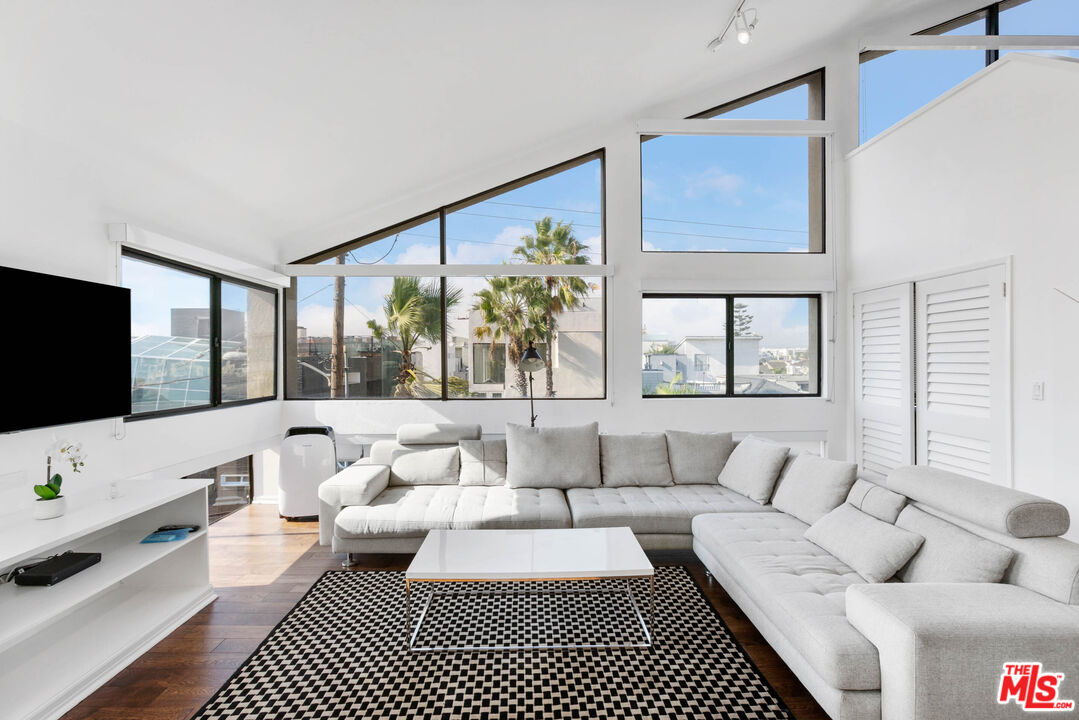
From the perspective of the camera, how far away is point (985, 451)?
11.3 feet

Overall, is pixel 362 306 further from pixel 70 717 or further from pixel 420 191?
pixel 70 717

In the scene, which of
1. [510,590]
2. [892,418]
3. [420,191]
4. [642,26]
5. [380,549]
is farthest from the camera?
[420,191]

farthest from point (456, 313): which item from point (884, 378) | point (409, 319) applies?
point (884, 378)

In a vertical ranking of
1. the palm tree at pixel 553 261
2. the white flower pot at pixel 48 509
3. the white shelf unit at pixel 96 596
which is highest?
the palm tree at pixel 553 261

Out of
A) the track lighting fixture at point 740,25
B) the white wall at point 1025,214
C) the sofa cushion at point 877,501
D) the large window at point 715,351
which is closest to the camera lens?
the sofa cushion at point 877,501

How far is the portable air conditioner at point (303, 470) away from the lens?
436cm

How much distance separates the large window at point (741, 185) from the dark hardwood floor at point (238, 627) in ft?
10.3

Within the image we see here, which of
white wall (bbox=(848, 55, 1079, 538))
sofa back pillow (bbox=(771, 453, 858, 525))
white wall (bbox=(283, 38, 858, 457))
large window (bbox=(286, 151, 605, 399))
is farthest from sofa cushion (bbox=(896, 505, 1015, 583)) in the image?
large window (bbox=(286, 151, 605, 399))

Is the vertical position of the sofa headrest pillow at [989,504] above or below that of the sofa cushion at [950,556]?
above

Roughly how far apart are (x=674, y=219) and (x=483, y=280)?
196cm

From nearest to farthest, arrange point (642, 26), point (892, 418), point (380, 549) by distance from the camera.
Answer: point (380, 549)
point (642, 26)
point (892, 418)

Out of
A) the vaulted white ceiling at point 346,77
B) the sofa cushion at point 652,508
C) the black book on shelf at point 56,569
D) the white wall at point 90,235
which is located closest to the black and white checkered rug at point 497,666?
the sofa cushion at point 652,508

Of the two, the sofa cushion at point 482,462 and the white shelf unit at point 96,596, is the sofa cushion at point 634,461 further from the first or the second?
the white shelf unit at point 96,596

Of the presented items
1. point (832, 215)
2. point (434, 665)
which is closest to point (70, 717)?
point (434, 665)
